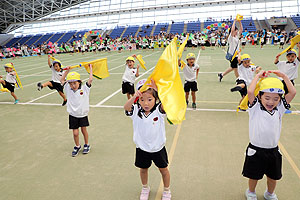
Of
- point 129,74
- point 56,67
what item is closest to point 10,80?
point 56,67

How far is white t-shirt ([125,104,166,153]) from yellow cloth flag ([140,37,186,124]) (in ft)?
0.85

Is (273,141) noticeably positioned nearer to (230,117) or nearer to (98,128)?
(230,117)

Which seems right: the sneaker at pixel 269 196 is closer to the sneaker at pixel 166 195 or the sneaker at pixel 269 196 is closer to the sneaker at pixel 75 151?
the sneaker at pixel 166 195

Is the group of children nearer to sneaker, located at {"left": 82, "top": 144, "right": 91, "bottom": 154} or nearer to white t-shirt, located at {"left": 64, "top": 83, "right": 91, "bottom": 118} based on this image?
white t-shirt, located at {"left": 64, "top": 83, "right": 91, "bottom": 118}

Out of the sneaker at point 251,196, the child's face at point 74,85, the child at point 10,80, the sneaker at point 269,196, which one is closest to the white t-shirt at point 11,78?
the child at point 10,80

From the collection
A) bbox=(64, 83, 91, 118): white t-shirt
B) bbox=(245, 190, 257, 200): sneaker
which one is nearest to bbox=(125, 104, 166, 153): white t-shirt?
bbox=(245, 190, 257, 200): sneaker

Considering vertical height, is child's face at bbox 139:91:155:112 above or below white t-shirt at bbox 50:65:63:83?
below

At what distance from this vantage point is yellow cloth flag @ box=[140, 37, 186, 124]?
→ 259cm

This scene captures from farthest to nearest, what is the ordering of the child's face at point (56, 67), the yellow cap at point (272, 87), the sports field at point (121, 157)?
1. the child's face at point (56, 67)
2. the sports field at point (121, 157)
3. the yellow cap at point (272, 87)

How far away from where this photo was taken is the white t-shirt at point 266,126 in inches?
101

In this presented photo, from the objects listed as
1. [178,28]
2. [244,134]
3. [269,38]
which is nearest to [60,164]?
[244,134]

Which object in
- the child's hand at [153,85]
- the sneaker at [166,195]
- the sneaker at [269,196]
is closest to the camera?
the child's hand at [153,85]

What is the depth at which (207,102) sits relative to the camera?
7.25 metres

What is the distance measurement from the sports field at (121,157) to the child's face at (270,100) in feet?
4.52
